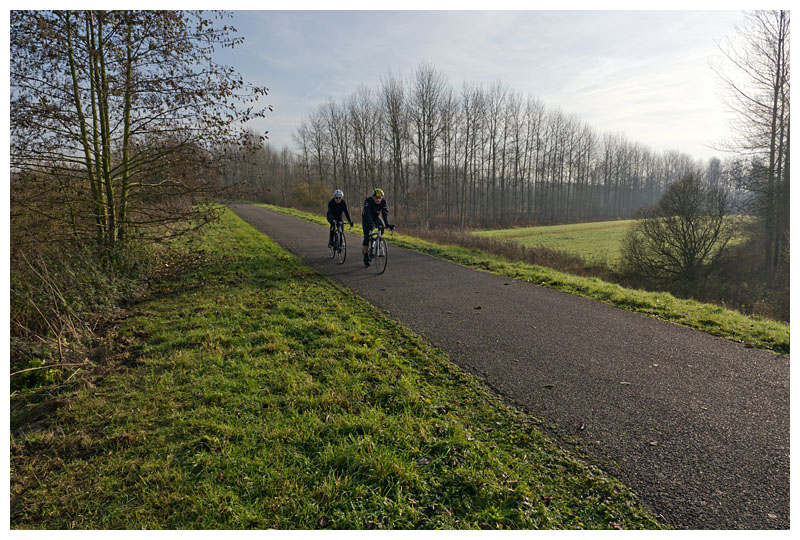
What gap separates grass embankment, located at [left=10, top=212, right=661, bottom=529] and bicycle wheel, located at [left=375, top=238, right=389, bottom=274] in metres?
4.91

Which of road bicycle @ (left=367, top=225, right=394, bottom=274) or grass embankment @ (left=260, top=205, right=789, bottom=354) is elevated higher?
road bicycle @ (left=367, top=225, right=394, bottom=274)

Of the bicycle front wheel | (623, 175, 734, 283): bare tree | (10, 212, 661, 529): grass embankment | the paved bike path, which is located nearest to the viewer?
(10, 212, 661, 529): grass embankment

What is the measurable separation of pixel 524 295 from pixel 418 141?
32387 mm

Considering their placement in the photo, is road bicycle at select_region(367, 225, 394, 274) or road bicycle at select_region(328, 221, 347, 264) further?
road bicycle at select_region(328, 221, 347, 264)

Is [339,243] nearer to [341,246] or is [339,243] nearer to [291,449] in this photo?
[341,246]

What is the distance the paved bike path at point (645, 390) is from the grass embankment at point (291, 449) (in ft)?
1.07

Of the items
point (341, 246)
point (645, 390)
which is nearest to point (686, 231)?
point (341, 246)

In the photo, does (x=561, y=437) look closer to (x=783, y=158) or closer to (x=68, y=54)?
(x=68, y=54)

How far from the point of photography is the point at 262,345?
520cm

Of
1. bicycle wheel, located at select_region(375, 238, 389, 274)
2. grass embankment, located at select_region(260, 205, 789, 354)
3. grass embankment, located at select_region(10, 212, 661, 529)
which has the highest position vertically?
bicycle wheel, located at select_region(375, 238, 389, 274)

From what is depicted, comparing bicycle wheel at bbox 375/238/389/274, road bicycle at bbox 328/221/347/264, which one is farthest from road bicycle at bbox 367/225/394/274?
road bicycle at bbox 328/221/347/264

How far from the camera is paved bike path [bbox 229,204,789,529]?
2.68 m

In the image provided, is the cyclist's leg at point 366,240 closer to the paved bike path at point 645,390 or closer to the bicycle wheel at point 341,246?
the bicycle wheel at point 341,246

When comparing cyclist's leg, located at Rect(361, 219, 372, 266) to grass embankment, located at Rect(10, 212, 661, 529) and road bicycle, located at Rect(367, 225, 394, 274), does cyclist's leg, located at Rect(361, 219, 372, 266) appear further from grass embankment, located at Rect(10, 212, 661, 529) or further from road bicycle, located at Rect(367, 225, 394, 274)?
grass embankment, located at Rect(10, 212, 661, 529)
